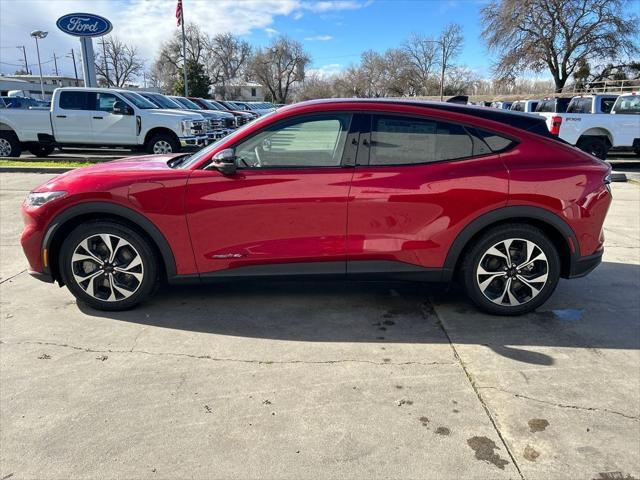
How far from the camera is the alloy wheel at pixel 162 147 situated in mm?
12938

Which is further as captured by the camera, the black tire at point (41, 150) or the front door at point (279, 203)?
the black tire at point (41, 150)

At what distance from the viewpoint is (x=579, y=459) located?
2342mm

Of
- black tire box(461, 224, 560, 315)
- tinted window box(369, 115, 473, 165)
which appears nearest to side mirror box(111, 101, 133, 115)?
tinted window box(369, 115, 473, 165)

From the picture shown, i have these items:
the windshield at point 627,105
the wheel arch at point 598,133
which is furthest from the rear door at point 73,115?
the windshield at point 627,105

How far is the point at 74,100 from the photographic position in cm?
1298

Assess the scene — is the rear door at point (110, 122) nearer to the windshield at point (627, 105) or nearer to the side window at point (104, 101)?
the side window at point (104, 101)

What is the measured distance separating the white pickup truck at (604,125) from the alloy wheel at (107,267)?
1311 cm

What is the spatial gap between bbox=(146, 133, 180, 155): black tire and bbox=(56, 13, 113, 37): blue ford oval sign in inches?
374

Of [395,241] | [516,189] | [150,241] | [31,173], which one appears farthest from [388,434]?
[31,173]

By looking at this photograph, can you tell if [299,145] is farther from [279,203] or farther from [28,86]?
[28,86]

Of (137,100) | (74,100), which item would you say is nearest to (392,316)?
(137,100)

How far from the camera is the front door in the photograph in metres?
3.59

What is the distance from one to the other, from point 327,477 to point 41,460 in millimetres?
1396

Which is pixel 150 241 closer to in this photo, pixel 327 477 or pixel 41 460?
pixel 41 460
